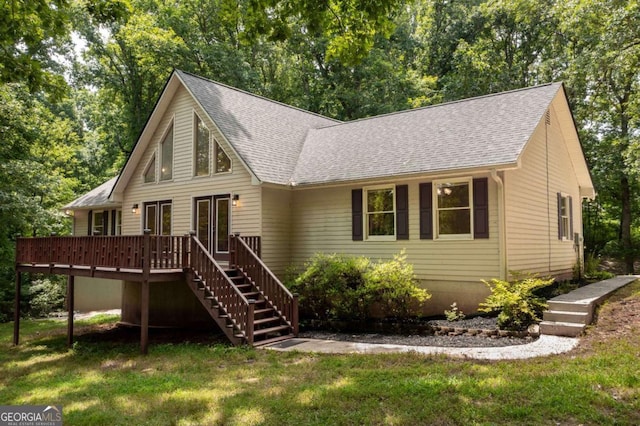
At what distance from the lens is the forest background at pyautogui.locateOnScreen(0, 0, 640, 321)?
54.4ft

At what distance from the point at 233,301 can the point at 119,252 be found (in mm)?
3102

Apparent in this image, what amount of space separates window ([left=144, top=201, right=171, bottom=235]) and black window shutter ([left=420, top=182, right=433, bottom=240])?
316 inches

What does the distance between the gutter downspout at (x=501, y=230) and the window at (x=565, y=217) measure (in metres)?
4.87

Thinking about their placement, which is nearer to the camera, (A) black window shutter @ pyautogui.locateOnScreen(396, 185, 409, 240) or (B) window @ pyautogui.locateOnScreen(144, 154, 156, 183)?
(A) black window shutter @ pyautogui.locateOnScreen(396, 185, 409, 240)

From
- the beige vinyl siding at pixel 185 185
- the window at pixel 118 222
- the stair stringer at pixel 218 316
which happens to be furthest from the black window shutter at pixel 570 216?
Answer: the window at pixel 118 222

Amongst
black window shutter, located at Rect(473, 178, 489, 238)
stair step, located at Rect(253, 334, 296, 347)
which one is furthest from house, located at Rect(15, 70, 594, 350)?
stair step, located at Rect(253, 334, 296, 347)

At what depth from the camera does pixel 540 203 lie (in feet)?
41.5

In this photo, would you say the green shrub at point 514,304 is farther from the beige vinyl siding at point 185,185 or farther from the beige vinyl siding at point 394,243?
the beige vinyl siding at point 185,185

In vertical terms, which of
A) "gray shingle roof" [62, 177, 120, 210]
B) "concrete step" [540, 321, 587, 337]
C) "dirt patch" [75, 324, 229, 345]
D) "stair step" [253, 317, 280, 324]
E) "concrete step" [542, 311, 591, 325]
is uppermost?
"gray shingle roof" [62, 177, 120, 210]

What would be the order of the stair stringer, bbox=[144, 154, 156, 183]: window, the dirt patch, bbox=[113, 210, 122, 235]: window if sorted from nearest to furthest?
the stair stringer, the dirt patch, bbox=[144, 154, 156, 183]: window, bbox=[113, 210, 122, 235]: window

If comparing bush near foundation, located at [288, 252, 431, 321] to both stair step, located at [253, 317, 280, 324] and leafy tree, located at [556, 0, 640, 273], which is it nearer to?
stair step, located at [253, 317, 280, 324]

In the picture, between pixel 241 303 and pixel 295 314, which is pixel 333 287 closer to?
pixel 295 314

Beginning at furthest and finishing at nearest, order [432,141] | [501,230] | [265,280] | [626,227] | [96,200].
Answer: [626,227], [96,200], [432,141], [265,280], [501,230]

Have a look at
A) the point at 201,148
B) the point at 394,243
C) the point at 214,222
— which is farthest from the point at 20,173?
the point at 394,243
